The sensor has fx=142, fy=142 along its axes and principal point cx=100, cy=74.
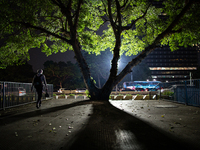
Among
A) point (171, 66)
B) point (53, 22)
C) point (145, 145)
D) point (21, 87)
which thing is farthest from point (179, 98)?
point (171, 66)

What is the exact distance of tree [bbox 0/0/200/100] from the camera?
11000mm

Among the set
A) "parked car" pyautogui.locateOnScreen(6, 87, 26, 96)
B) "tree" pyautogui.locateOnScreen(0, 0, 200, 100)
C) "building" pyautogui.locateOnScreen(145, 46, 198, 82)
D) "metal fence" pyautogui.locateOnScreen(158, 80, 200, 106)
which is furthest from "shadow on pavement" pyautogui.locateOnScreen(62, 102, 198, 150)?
"building" pyautogui.locateOnScreen(145, 46, 198, 82)

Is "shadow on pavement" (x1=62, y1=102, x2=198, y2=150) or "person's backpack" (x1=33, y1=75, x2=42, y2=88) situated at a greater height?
"person's backpack" (x1=33, y1=75, x2=42, y2=88)

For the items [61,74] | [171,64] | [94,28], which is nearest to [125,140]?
[94,28]

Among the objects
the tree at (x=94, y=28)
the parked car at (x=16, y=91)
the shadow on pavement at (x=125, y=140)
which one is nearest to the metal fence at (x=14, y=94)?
the parked car at (x=16, y=91)

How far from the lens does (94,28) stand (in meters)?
15.2

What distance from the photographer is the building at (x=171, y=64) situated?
12644 centimetres

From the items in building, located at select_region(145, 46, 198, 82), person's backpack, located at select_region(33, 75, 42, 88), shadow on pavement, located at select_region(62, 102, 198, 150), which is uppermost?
building, located at select_region(145, 46, 198, 82)

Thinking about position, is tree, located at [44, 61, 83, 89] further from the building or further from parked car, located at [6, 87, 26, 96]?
the building

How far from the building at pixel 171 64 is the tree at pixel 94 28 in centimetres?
11947

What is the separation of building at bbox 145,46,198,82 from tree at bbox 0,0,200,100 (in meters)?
119

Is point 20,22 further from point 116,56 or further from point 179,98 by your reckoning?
point 179,98

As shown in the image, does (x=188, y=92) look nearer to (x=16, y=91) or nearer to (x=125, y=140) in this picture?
(x=125, y=140)

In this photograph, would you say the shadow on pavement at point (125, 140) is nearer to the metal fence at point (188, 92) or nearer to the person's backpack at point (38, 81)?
the person's backpack at point (38, 81)
